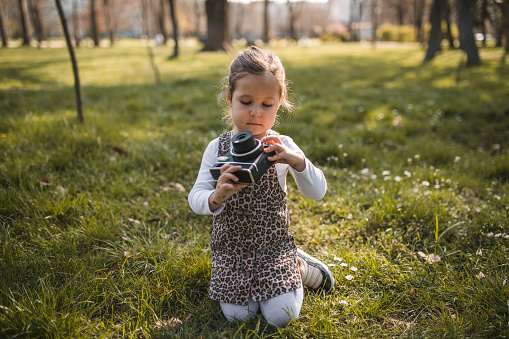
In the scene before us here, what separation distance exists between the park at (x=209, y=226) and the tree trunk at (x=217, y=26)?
13261 millimetres

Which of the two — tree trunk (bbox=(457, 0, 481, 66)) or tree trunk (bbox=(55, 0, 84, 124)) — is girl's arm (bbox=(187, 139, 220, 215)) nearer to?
tree trunk (bbox=(55, 0, 84, 124))

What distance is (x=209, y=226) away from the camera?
2.90m

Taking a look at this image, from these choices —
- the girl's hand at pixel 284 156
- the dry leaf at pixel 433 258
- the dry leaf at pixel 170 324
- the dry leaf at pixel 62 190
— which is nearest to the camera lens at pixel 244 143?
the girl's hand at pixel 284 156

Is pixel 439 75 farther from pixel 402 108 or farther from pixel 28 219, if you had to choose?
pixel 28 219

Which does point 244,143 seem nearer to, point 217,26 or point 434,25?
point 434,25

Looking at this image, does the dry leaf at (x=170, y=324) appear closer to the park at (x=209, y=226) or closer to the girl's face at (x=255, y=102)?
the park at (x=209, y=226)

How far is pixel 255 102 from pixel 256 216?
0.67 m

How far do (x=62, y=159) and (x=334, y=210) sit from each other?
9.56 ft

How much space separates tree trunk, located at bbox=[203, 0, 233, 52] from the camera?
17.0m

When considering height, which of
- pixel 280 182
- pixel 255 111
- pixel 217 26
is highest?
pixel 217 26

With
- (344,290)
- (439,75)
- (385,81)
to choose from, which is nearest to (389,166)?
(344,290)

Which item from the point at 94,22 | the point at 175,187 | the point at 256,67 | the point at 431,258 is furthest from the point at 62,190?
the point at 94,22

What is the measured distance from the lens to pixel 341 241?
8.80 ft

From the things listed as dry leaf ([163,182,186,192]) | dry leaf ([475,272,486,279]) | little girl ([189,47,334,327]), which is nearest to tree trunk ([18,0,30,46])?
dry leaf ([163,182,186,192])
